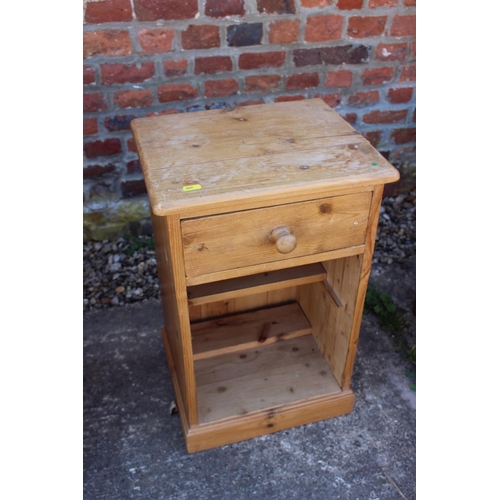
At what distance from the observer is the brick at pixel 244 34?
2.02m

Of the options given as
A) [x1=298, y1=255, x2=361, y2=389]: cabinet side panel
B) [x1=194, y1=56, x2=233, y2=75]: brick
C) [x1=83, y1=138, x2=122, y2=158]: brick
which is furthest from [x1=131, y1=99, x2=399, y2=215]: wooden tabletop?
[x1=83, y1=138, x2=122, y2=158]: brick

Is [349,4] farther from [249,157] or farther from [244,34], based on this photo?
[249,157]

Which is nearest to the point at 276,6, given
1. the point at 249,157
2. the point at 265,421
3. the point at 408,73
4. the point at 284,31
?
the point at 284,31

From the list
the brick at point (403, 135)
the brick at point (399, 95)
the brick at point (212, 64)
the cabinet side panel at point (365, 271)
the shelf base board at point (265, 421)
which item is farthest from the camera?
the brick at point (403, 135)

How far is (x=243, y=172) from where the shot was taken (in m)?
1.26

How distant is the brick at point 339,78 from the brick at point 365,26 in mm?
153

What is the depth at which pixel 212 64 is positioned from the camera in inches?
81.8

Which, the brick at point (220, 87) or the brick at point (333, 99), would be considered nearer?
the brick at point (220, 87)

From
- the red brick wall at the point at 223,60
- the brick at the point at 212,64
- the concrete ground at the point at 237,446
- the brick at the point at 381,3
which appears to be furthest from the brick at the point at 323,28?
the concrete ground at the point at 237,446

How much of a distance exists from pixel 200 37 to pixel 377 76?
0.82 meters

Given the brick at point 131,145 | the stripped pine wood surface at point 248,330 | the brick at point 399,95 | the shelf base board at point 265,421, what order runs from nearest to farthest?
the shelf base board at point 265,421, the stripped pine wood surface at point 248,330, the brick at point 131,145, the brick at point 399,95

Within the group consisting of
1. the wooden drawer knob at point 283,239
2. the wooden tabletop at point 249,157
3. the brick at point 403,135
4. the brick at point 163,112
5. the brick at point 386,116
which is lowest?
the brick at point 403,135

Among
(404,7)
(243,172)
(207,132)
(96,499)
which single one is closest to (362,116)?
(404,7)

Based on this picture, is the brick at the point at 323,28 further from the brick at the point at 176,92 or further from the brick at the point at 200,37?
the brick at the point at 176,92
